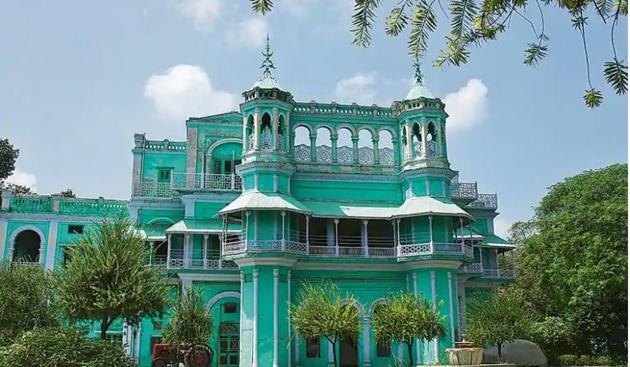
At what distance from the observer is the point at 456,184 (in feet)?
118

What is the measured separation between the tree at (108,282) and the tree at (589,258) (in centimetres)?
2030

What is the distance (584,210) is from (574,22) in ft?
103

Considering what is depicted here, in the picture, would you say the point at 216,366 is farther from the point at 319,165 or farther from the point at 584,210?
the point at 584,210

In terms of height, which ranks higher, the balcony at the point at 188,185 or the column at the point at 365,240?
the balcony at the point at 188,185

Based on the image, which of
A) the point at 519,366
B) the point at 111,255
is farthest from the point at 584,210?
the point at 111,255

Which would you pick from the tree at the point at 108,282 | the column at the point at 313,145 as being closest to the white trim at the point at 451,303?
→ the column at the point at 313,145

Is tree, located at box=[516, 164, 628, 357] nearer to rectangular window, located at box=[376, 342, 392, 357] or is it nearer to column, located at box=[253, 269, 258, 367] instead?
rectangular window, located at box=[376, 342, 392, 357]

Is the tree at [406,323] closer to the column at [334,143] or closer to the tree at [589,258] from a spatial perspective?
the column at [334,143]

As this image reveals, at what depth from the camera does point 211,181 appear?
3425cm

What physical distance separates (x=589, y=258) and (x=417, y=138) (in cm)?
975

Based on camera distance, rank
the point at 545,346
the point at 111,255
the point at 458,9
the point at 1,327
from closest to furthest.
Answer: the point at 458,9
the point at 111,255
the point at 1,327
the point at 545,346

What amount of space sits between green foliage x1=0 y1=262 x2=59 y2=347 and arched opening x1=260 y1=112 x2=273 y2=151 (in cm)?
1105

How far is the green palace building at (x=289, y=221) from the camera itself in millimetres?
29719

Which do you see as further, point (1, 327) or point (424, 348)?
point (424, 348)
